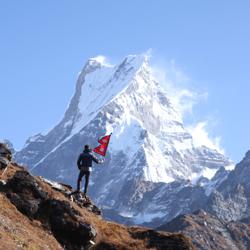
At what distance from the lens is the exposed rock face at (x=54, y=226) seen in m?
26.1

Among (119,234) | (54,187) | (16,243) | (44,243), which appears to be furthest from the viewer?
(54,187)

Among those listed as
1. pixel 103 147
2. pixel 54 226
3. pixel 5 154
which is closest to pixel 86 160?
pixel 5 154

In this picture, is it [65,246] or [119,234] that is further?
[119,234]

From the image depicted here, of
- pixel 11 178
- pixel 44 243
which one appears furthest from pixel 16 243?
pixel 11 178

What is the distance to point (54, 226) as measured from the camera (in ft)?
90.1

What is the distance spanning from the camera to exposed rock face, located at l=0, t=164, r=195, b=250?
26109 mm

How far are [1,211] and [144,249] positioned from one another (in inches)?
235

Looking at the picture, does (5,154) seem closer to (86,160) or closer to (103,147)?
(86,160)

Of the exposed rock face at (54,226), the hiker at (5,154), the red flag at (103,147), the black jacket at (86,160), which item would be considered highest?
the red flag at (103,147)

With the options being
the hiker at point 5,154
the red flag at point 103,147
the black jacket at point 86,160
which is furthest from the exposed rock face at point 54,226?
the red flag at point 103,147

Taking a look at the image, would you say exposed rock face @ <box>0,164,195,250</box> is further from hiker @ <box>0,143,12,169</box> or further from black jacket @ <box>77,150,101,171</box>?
black jacket @ <box>77,150,101,171</box>

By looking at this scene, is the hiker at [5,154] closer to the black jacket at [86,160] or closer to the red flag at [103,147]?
the black jacket at [86,160]

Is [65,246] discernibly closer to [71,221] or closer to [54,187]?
[71,221]

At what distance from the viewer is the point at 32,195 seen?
28031 mm
